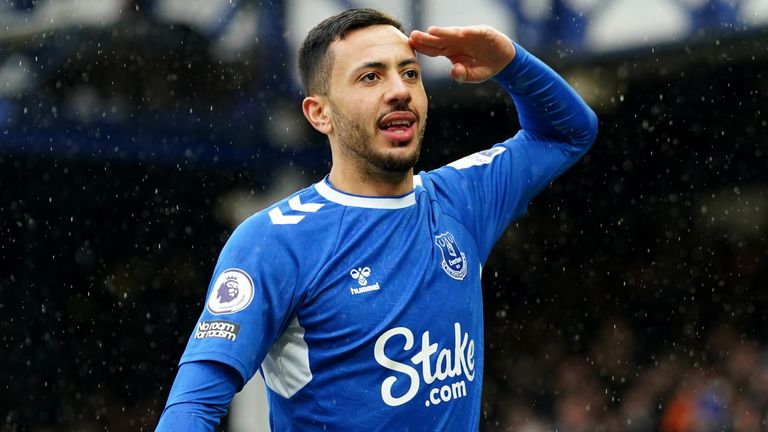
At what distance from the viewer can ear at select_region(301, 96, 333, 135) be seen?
313 centimetres

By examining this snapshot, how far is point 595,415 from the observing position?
31.2 feet

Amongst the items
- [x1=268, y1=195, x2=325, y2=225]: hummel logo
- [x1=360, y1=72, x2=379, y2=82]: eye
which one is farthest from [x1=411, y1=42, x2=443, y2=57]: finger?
[x1=268, y1=195, x2=325, y2=225]: hummel logo

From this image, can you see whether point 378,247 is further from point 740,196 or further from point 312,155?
point 740,196

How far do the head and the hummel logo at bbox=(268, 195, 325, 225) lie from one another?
0.15 meters

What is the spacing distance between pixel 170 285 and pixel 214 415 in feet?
27.3

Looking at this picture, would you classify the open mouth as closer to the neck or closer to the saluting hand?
the neck

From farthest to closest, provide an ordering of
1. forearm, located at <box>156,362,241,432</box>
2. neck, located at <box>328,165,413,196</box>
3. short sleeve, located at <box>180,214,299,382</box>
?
1. neck, located at <box>328,165,413,196</box>
2. short sleeve, located at <box>180,214,299,382</box>
3. forearm, located at <box>156,362,241,432</box>

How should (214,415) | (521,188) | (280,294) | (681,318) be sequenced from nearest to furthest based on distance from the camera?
(214,415)
(280,294)
(521,188)
(681,318)

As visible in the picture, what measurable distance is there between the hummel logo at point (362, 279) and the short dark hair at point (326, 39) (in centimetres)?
54

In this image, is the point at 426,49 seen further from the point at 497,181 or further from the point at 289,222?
the point at 289,222

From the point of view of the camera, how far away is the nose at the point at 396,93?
294cm

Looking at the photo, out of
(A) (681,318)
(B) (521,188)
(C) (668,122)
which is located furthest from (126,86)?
(B) (521,188)

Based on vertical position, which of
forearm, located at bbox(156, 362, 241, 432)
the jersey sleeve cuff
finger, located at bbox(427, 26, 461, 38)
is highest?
finger, located at bbox(427, 26, 461, 38)

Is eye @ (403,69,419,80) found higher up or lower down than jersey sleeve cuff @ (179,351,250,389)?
higher up
